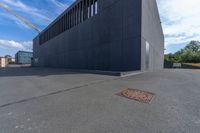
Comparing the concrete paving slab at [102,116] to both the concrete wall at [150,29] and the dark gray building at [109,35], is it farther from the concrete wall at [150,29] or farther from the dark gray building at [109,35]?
the concrete wall at [150,29]

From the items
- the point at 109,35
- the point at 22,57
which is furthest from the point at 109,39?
the point at 22,57

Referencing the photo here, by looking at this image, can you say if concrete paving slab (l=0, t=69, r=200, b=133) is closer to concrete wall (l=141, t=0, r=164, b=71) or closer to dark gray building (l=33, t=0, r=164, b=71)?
dark gray building (l=33, t=0, r=164, b=71)

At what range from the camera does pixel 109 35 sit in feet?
46.7

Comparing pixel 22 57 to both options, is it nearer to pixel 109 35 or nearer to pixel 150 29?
pixel 109 35

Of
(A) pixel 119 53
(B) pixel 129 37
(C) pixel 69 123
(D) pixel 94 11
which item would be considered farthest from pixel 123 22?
(C) pixel 69 123

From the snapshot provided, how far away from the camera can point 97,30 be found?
637 inches

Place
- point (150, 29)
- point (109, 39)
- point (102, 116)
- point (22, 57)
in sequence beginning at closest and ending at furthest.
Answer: point (102, 116)
point (109, 39)
point (150, 29)
point (22, 57)

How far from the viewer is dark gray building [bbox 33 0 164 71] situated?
11633 mm

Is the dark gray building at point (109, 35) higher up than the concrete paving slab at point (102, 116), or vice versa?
the dark gray building at point (109, 35)

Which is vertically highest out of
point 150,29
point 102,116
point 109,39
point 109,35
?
point 150,29

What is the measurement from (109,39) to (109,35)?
1.40ft

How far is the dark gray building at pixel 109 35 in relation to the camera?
38.2 feet

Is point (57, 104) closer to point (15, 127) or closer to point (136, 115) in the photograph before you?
point (15, 127)

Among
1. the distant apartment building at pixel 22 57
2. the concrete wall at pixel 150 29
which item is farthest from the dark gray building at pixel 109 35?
the distant apartment building at pixel 22 57
